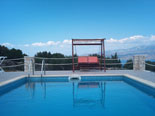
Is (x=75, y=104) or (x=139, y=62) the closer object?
(x=75, y=104)

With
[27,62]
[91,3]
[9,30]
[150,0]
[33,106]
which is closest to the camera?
[33,106]

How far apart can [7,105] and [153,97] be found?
362 cm

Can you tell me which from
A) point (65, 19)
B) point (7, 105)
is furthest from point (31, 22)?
point (7, 105)

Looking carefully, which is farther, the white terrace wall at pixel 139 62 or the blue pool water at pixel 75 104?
the white terrace wall at pixel 139 62

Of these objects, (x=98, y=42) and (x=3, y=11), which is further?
(x=3, y=11)

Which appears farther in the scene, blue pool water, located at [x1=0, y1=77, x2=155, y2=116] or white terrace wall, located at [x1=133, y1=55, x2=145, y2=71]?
white terrace wall, located at [x1=133, y1=55, x2=145, y2=71]

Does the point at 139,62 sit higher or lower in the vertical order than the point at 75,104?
higher

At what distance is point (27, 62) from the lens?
7.33 metres

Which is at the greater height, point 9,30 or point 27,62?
point 9,30

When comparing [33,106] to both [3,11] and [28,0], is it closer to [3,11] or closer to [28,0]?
[28,0]

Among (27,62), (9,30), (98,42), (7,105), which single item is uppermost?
(9,30)

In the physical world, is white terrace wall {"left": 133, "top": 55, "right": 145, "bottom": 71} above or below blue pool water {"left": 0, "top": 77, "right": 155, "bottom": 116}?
above

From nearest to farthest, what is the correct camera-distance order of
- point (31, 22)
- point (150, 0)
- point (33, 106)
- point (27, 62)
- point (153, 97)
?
1. point (33, 106)
2. point (153, 97)
3. point (27, 62)
4. point (150, 0)
5. point (31, 22)

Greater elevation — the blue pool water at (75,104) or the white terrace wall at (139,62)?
the white terrace wall at (139,62)
